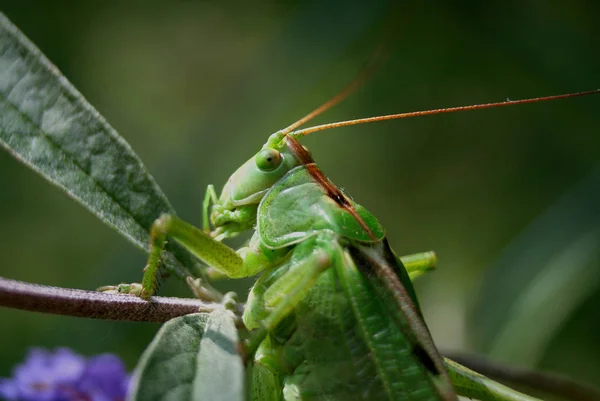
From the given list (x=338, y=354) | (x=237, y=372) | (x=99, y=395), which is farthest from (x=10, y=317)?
(x=237, y=372)

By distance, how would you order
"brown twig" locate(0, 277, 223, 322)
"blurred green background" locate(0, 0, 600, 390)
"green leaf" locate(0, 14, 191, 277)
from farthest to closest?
"blurred green background" locate(0, 0, 600, 390) < "green leaf" locate(0, 14, 191, 277) < "brown twig" locate(0, 277, 223, 322)

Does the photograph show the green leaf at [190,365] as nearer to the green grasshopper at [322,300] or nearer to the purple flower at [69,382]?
the green grasshopper at [322,300]

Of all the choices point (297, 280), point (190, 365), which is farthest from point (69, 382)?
point (297, 280)

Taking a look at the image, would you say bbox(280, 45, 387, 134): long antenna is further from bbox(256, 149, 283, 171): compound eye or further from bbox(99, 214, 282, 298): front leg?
bbox(99, 214, 282, 298): front leg

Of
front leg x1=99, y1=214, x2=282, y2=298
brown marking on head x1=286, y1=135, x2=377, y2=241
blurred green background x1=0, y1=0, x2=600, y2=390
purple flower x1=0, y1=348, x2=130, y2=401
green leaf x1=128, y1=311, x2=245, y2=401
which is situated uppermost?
blurred green background x1=0, y1=0, x2=600, y2=390

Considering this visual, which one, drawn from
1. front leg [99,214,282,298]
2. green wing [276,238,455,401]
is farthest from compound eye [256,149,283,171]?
green wing [276,238,455,401]

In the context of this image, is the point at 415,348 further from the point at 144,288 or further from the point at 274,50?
the point at 274,50
